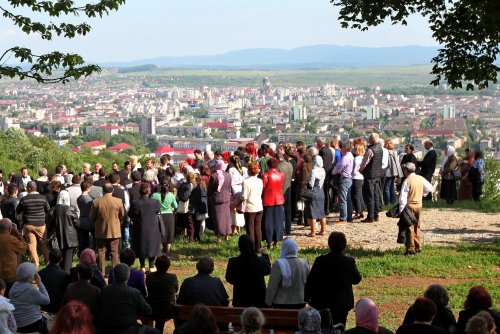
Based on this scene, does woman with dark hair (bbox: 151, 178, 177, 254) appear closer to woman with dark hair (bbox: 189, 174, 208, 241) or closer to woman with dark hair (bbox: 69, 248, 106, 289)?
woman with dark hair (bbox: 189, 174, 208, 241)

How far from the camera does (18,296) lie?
9570mm

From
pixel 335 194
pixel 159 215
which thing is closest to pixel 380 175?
pixel 335 194

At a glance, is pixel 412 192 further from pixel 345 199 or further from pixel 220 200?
pixel 220 200

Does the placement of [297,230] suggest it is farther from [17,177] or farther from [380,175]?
[17,177]

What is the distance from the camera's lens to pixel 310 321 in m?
7.88

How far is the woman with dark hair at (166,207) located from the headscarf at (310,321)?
7662 mm

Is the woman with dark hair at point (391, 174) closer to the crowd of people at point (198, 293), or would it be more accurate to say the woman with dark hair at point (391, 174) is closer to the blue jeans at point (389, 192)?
the blue jeans at point (389, 192)

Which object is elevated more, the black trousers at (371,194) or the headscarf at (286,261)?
the headscarf at (286,261)

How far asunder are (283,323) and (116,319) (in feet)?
5.20

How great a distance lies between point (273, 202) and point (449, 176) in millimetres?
6864

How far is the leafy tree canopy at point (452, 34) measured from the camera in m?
13.7

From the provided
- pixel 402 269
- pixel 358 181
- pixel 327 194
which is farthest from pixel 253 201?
pixel 327 194

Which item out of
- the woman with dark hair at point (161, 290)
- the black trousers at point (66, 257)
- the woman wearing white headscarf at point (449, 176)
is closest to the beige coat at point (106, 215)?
the black trousers at point (66, 257)

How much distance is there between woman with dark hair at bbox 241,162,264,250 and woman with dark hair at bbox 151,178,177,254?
1186 mm
